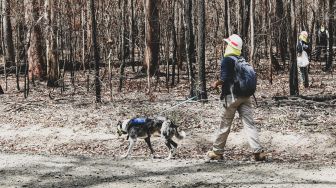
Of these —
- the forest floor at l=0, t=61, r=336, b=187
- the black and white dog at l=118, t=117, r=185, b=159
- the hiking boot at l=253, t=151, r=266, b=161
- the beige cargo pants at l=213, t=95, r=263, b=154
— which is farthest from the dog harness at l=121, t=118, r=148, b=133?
the hiking boot at l=253, t=151, r=266, b=161

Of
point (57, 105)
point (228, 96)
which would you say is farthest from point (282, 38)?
point (228, 96)

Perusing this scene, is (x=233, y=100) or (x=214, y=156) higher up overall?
(x=233, y=100)

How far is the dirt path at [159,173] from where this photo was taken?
7.41m

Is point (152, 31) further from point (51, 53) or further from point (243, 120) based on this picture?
point (243, 120)

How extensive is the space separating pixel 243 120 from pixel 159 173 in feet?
5.99

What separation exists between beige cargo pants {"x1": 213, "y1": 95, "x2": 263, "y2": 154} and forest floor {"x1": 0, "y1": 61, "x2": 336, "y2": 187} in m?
0.34

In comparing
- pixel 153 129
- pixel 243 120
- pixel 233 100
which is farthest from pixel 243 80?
pixel 153 129

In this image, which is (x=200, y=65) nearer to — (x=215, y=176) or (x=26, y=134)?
(x=26, y=134)

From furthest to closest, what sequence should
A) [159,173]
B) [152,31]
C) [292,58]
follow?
[152,31]
[292,58]
[159,173]

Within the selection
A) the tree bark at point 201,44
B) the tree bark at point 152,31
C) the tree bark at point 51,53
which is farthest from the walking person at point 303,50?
the tree bark at point 51,53

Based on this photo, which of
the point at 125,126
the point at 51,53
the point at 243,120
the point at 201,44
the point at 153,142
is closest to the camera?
the point at 243,120

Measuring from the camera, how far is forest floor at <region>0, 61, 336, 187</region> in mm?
7758

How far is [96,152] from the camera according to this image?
11977mm

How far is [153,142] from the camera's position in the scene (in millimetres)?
12172
